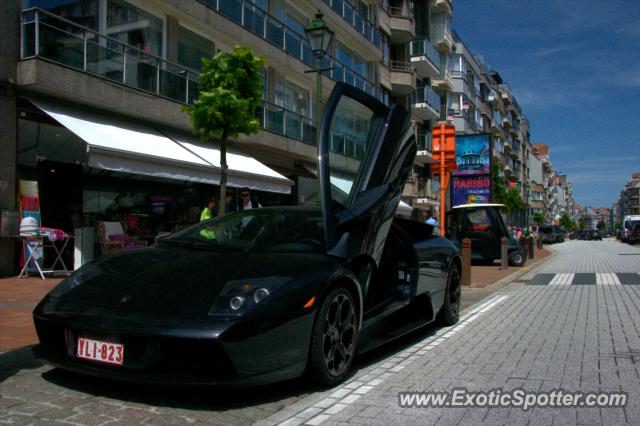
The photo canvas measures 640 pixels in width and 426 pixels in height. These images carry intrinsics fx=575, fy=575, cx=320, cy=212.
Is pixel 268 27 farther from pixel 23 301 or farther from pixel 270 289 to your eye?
pixel 270 289

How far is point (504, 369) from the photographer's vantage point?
4.60 metres

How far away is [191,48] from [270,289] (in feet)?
49.2

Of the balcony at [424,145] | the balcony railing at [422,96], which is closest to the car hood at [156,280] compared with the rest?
the balcony at [424,145]

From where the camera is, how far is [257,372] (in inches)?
130

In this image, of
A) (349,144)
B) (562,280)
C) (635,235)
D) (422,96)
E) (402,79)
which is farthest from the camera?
(635,235)

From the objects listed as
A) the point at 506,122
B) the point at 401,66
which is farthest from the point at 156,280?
the point at 506,122

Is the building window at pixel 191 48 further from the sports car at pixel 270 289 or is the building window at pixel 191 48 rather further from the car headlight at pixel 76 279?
the car headlight at pixel 76 279

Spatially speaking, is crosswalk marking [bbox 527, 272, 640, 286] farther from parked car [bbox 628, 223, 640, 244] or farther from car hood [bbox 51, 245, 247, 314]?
parked car [bbox 628, 223, 640, 244]

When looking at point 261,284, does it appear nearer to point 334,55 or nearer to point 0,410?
point 0,410

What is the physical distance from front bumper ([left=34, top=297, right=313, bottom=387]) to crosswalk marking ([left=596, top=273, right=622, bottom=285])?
11010mm

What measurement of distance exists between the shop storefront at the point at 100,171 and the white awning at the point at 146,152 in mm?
21

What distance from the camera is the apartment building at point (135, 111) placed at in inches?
446

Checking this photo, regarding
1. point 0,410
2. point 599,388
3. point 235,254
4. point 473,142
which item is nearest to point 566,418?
point 599,388

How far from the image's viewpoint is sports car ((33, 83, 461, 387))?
323 centimetres
